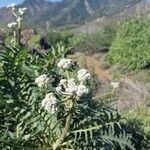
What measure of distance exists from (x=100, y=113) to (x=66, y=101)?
499mm

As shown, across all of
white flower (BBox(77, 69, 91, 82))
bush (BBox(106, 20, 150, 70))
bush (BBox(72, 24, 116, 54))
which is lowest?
white flower (BBox(77, 69, 91, 82))

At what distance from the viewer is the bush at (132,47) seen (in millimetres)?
34500

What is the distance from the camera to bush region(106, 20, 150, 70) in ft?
113

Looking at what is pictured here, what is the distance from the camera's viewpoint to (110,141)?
4.69 m

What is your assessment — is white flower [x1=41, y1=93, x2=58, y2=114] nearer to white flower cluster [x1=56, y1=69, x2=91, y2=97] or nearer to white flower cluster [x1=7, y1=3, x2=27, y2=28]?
white flower cluster [x1=56, y1=69, x2=91, y2=97]

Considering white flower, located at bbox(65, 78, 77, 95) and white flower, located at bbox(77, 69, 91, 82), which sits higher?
white flower, located at bbox(77, 69, 91, 82)

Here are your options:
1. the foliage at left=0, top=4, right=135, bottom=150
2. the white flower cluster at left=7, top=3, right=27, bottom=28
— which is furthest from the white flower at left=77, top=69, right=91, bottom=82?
the white flower cluster at left=7, top=3, right=27, bottom=28

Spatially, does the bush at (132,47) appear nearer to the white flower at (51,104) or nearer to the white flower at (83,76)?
the white flower at (83,76)

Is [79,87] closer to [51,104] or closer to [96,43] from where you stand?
[51,104]

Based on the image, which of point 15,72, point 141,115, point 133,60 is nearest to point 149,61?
point 133,60

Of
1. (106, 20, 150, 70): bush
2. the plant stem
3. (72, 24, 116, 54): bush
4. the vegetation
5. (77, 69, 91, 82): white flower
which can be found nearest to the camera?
(77, 69, 91, 82): white flower

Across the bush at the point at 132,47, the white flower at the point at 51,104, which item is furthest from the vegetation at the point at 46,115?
the bush at the point at 132,47

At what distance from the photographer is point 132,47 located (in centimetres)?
3622

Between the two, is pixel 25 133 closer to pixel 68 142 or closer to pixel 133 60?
pixel 68 142
